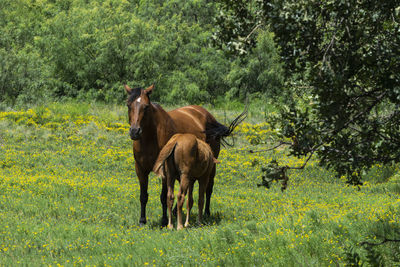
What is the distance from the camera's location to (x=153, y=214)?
11188 mm

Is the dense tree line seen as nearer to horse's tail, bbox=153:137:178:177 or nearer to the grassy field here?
the grassy field

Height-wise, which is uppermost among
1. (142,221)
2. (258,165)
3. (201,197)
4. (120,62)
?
(201,197)

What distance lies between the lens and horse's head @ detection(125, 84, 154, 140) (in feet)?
29.4

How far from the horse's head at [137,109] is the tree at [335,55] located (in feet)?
13.8

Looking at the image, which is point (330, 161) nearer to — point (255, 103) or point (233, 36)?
point (233, 36)

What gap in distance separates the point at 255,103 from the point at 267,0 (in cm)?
3904

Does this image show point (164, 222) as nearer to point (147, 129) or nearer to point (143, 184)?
point (143, 184)

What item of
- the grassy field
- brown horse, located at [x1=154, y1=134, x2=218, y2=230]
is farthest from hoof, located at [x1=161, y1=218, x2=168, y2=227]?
brown horse, located at [x1=154, y1=134, x2=218, y2=230]

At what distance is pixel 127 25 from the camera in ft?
138

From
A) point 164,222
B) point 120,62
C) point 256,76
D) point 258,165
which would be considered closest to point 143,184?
point 164,222

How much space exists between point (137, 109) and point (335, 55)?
17.5 feet

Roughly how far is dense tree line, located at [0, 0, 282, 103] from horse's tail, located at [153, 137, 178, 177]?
24.6 metres

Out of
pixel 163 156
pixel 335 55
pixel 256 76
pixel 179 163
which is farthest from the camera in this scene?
pixel 256 76

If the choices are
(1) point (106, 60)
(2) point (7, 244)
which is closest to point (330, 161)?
(2) point (7, 244)
